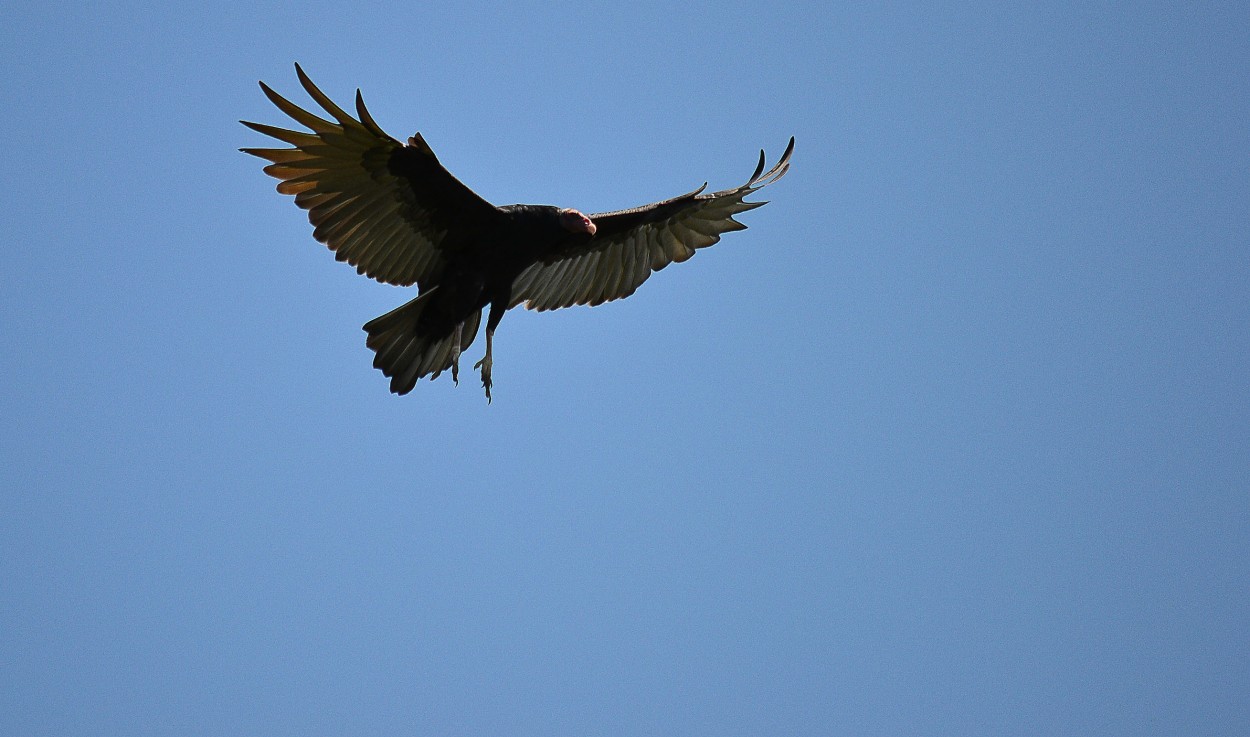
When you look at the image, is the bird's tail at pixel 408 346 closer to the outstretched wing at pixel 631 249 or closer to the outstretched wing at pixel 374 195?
the outstretched wing at pixel 374 195

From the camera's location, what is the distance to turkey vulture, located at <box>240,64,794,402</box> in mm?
7973

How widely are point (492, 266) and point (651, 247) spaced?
1.60 meters

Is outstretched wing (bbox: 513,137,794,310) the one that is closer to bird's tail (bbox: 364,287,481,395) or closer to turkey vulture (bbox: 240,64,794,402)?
turkey vulture (bbox: 240,64,794,402)

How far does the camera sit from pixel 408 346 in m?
8.41

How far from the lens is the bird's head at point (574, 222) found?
8.64m

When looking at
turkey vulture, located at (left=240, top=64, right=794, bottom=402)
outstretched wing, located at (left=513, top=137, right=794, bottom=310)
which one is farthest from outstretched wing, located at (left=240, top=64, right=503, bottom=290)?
outstretched wing, located at (left=513, top=137, right=794, bottom=310)

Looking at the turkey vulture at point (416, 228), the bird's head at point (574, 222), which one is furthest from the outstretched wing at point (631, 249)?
the bird's head at point (574, 222)

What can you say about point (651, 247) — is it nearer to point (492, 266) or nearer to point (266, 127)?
point (492, 266)

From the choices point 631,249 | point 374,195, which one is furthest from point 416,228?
point 631,249

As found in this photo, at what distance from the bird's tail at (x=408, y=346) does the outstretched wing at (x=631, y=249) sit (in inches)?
41.3

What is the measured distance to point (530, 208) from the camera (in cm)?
860

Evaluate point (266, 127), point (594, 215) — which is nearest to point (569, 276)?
point (594, 215)

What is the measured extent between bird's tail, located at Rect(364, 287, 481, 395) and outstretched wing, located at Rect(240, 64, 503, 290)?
38 centimetres

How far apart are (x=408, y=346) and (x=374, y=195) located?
1.03 metres
